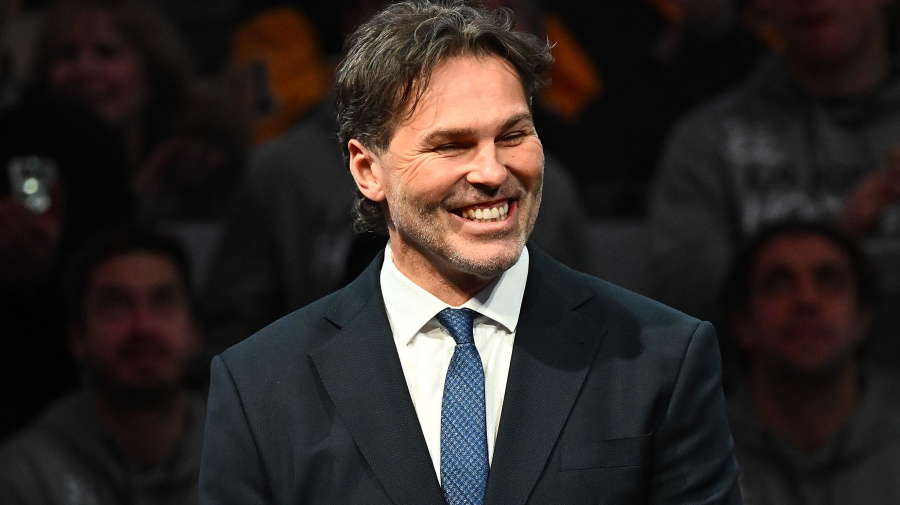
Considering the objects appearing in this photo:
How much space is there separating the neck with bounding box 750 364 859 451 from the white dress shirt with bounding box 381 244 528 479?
212 centimetres

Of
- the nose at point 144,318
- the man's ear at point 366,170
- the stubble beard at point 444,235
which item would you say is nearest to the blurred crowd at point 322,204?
the nose at point 144,318

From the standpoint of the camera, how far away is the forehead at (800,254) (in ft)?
11.5

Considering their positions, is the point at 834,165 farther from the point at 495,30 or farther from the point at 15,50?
the point at 15,50

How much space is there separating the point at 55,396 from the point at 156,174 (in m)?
0.73

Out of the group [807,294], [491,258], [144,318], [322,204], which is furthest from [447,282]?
[807,294]

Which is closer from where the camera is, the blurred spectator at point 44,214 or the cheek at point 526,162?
the cheek at point 526,162

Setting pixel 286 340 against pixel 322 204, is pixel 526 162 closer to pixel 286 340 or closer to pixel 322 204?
pixel 286 340

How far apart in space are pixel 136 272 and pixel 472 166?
2215 millimetres

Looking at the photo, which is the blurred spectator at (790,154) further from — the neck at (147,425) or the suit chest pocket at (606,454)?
the suit chest pocket at (606,454)

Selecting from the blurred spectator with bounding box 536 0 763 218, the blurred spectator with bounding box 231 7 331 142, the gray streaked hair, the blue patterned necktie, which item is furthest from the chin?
the blurred spectator with bounding box 231 7 331 142

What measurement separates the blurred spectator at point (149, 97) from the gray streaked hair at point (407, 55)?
200cm

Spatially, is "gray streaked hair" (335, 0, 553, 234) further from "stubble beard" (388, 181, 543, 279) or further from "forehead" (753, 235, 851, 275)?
"forehead" (753, 235, 851, 275)

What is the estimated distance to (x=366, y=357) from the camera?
1.59 m

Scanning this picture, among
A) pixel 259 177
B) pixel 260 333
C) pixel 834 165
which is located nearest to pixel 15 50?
pixel 259 177
